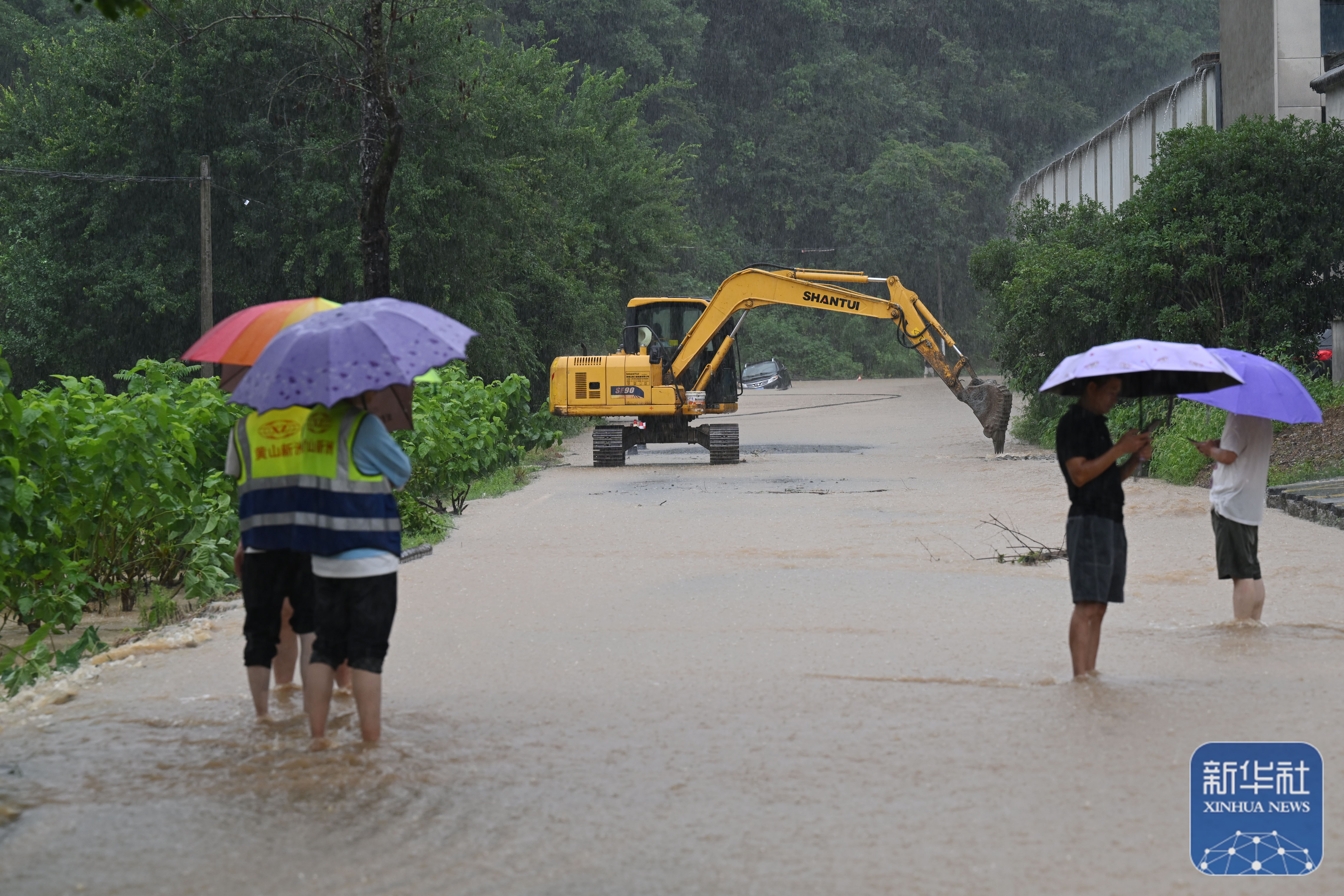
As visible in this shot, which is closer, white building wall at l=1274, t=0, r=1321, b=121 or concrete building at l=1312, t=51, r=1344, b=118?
concrete building at l=1312, t=51, r=1344, b=118

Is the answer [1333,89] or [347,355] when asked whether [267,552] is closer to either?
[347,355]

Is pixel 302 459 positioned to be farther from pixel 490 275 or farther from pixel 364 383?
pixel 490 275

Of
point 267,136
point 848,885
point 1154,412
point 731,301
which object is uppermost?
point 267,136

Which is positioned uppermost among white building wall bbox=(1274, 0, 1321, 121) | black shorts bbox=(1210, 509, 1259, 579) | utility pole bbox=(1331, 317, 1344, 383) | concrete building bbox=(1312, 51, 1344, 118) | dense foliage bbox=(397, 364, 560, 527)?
white building wall bbox=(1274, 0, 1321, 121)

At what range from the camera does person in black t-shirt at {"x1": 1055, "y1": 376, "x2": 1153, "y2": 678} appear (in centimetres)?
699

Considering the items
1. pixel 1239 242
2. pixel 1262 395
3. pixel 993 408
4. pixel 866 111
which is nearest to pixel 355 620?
pixel 1262 395

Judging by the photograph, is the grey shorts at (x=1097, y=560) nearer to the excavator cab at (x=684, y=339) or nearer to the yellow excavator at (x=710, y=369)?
the yellow excavator at (x=710, y=369)

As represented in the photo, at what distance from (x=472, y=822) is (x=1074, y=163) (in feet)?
134

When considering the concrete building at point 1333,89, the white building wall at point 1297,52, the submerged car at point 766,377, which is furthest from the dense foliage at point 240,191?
the submerged car at point 766,377

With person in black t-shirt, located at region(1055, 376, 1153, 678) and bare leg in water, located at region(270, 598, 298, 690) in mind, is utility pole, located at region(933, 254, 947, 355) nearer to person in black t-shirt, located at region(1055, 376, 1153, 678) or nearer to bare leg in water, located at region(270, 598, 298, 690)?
person in black t-shirt, located at region(1055, 376, 1153, 678)

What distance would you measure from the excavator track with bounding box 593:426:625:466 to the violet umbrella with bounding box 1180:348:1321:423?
17008mm

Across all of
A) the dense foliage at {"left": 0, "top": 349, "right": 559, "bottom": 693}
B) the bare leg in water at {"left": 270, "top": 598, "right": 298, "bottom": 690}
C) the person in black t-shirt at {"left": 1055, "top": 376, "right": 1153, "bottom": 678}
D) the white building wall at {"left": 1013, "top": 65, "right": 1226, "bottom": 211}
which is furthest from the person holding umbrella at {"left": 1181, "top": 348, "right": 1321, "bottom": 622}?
the white building wall at {"left": 1013, "top": 65, "right": 1226, "bottom": 211}

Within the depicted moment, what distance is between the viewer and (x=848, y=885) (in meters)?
4.56

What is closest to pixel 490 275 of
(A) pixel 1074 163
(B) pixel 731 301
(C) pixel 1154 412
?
(B) pixel 731 301
